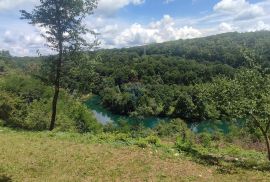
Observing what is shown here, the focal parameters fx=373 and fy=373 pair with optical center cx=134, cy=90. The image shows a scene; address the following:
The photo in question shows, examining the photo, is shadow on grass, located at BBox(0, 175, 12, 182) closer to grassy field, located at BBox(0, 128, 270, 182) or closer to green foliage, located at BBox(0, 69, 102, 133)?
grassy field, located at BBox(0, 128, 270, 182)

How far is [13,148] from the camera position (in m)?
18.4

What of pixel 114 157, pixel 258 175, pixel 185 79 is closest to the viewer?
pixel 258 175

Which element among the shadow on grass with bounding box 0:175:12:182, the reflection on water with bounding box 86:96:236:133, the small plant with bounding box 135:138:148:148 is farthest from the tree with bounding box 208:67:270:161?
the reflection on water with bounding box 86:96:236:133

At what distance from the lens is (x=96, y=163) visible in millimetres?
16109

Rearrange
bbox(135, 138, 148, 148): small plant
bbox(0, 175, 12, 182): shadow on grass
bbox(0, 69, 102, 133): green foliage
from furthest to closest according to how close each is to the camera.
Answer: bbox(0, 69, 102, 133): green foliage → bbox(135, 138, 148, 148): small plant → bbox(0, 175, 12, 182): shadow on grass

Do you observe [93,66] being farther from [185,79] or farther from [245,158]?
[185,79]

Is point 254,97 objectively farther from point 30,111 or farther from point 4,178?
point 30,111

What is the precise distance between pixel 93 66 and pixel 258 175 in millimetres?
13867

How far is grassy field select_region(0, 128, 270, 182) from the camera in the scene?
14.5 meters

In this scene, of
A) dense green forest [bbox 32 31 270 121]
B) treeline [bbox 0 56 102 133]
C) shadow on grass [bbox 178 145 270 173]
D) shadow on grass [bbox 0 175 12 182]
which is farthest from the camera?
dense green forest [bbox 32 31 270 121]

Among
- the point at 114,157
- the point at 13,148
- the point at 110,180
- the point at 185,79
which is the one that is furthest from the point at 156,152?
the point at 185,79

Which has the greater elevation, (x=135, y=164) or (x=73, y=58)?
(x=73, y=58)

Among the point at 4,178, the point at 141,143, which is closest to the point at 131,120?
the point at 141,143

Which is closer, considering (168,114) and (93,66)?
(93,66)
